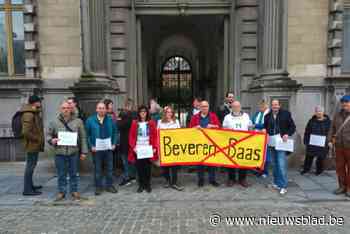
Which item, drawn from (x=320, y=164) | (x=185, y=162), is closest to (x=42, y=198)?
(x=185, y=162)

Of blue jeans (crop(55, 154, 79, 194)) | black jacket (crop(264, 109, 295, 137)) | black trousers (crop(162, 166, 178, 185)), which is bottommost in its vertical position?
black trousers (crop(162, 166, 178, 185))

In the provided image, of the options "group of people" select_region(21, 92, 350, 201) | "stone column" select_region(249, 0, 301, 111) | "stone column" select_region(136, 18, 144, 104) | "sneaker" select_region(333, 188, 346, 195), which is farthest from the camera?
"stone column" select_region(136, 18, 144, 104)

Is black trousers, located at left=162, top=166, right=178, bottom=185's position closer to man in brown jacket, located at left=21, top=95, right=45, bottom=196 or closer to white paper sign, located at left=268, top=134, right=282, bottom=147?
white paper sign, located at left=268, top=134, right=282, bottom=147

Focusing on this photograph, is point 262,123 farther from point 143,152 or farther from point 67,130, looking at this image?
point 67,130

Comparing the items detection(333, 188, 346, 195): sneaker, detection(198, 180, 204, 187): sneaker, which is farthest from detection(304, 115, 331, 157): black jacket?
detection(198, 180, 204, 187): sneaker

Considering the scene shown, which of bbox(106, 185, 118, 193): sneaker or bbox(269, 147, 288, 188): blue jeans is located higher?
bbox(269, 147, 288, 188): blue jeans

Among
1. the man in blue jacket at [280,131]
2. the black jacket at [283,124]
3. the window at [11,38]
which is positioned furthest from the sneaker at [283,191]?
the window at [11,38]

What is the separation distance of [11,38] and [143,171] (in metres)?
6.71

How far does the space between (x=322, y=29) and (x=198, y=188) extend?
656cm

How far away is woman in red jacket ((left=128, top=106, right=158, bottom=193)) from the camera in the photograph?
20.3 feet

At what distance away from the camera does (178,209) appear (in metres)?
5.36

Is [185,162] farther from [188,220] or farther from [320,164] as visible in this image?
[320,164]

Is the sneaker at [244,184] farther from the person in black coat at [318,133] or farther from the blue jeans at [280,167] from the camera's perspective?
the person in black coat at [318,133]

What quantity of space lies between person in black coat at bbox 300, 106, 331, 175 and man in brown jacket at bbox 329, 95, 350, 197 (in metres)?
1.15
